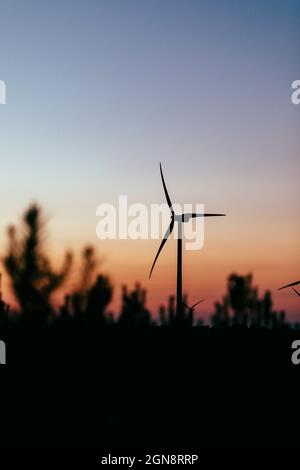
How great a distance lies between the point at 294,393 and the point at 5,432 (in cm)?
1453

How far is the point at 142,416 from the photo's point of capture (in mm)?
33688

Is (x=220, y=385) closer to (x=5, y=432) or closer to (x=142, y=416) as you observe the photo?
(x=142, y=416)

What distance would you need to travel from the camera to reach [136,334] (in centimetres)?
4947

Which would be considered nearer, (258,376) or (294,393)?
(294,393)
